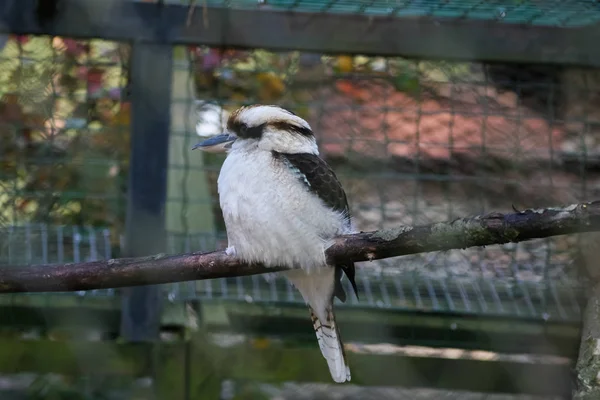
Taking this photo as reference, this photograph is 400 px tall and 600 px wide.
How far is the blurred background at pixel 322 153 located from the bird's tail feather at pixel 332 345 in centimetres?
17

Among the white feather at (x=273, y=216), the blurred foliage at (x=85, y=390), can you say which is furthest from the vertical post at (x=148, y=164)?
the blurred foliage at (x=85, y=390)

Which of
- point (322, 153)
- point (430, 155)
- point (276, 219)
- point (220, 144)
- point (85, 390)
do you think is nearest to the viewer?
point (276, 219)

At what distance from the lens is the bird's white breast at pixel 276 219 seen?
1.32 metres

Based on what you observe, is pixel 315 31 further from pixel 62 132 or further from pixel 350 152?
pixel 62 132

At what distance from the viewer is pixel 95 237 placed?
187 centimetres

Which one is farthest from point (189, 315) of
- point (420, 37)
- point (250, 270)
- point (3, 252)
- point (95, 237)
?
point (420, 37)

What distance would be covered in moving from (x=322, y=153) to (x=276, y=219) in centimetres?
74

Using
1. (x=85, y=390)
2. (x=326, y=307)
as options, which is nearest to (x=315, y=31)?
(x=326, y=307)

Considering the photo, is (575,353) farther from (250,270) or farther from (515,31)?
(250,270)

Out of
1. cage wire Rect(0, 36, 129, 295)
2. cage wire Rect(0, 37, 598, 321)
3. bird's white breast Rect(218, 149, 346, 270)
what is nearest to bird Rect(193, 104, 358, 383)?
bird's white breast Rect(218, 149, 346, 270)

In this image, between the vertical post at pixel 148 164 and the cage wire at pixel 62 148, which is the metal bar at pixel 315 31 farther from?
the cage wire at pixel 62 148

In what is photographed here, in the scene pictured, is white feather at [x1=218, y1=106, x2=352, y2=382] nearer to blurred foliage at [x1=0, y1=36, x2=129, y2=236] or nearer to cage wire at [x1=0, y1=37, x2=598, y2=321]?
cage wire at [x1=0, y1=37, x2=598, y2=321]

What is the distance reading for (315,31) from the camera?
1.60 m

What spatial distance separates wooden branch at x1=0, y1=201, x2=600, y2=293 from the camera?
0.98 metres
